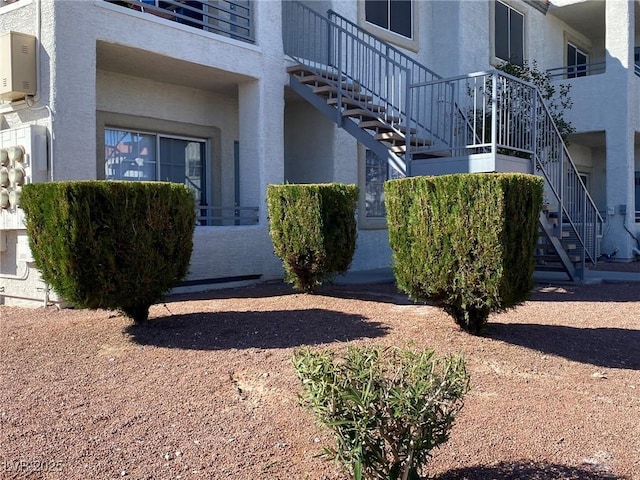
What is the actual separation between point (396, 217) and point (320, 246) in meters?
2.14

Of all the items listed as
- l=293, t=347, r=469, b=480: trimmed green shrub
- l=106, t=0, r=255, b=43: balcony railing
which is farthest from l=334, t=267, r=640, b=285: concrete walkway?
Result: l=293, t=347, r=469, b=480: trimmed green shrub

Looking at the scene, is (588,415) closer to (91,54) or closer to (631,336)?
(631,336)

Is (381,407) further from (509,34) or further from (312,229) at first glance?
(509,34)

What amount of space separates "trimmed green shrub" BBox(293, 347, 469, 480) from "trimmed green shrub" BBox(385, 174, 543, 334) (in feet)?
8.94

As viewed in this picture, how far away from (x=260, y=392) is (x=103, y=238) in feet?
7.27

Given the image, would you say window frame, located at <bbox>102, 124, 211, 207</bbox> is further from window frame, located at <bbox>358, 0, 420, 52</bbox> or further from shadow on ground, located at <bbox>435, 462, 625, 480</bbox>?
shadow on ground, located at <bbox>435, 462, 625, 480</bbox>

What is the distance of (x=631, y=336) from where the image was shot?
6.86m

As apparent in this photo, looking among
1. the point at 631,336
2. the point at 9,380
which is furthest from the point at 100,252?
the point at 631,336

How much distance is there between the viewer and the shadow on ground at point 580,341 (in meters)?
5.95

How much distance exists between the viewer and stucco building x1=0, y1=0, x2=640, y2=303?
823cm


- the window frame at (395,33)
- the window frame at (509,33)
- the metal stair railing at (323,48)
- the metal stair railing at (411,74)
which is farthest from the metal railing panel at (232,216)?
the window frame at (509,33)

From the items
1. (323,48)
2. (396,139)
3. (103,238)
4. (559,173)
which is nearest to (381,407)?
(103,238)

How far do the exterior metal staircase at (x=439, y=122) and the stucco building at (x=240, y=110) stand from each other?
0.04 meters

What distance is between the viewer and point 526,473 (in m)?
3.60
